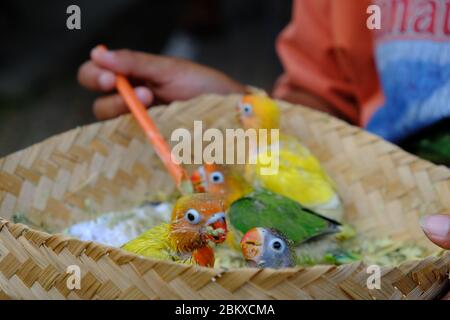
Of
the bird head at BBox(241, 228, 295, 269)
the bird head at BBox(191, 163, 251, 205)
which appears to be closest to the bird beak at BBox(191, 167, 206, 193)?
the bird head at BBox(191, 163, 251, 205)

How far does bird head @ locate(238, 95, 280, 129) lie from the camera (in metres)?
1.12

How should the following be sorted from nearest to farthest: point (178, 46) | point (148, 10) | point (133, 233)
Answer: point (133, 233) → point (178, 46) → point (148, 10)

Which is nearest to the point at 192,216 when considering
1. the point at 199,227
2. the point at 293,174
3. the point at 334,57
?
the point at 199,227

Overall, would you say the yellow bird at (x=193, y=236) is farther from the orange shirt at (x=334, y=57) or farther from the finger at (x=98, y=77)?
the orange shirt at (x=334, y=57)

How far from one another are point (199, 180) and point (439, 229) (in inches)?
14.5

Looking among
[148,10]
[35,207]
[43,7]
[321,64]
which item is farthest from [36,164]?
[148,10]

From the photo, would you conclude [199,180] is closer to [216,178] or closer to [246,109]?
[216,178]

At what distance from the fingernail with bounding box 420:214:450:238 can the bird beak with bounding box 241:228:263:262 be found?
0.17m

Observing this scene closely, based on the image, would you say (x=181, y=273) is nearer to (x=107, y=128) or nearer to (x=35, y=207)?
(x=35, y=207)

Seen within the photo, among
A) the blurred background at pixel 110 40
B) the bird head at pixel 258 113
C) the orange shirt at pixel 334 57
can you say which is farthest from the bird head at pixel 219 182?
the blurred background at pixel 110 40

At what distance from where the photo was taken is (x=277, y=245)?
74cm

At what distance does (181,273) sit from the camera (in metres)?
0.65

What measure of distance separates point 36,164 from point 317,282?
0.49 metres

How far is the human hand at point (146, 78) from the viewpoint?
1.24 m
